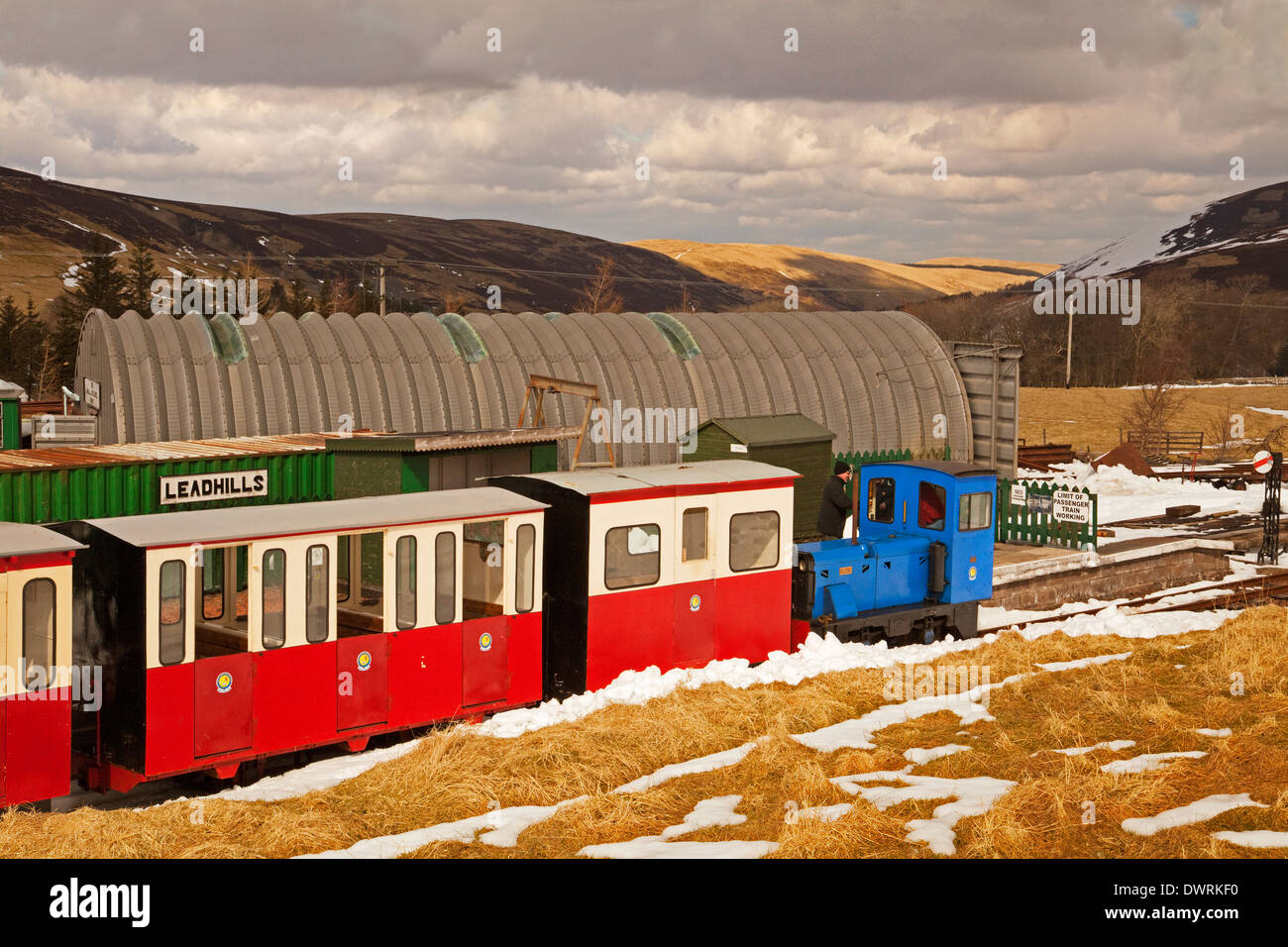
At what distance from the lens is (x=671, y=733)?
1276cm

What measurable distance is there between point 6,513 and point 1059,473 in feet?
124

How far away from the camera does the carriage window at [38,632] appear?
11188 millimetres

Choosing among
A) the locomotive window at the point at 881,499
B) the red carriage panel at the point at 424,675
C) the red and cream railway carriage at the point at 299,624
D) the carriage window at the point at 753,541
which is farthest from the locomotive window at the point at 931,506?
the red carriage panel at the point at 424,675

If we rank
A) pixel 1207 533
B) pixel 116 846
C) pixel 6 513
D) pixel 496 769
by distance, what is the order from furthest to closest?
pixel 1207 533, pixel 6 513, pixel 496 769, pixel 116 846

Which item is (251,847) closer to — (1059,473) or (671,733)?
(671,733)

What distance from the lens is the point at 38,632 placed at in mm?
11281

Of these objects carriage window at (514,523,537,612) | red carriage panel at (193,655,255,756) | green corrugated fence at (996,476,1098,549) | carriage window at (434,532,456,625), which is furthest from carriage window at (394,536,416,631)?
green corrugated fence at (996,476,1098,549)

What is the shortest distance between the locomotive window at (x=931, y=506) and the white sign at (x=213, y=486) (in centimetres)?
1010

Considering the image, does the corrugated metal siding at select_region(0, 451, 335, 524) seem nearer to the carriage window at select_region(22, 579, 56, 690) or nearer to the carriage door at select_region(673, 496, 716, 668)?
the carriage window at select_region(22, 579, 56, 690)

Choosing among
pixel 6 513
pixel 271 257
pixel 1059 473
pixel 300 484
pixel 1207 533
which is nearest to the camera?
pixel 6 513

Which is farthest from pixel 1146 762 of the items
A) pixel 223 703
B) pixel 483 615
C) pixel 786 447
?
pixel 786 447

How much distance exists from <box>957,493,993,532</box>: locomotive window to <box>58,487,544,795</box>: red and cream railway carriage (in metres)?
7.48

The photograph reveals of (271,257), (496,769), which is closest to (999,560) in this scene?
(496,769)
